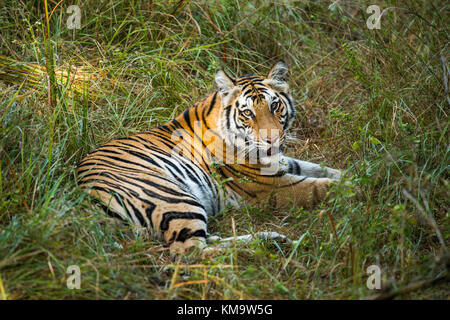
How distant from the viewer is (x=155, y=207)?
3.53m

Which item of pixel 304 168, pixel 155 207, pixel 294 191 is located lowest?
pixel 155 207

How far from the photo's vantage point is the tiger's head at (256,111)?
420cm

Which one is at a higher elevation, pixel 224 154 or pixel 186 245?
pixel 224 154

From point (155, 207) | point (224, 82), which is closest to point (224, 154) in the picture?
point (224, 82)

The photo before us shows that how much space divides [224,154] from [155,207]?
1.07m

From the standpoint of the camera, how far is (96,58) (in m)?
5.38

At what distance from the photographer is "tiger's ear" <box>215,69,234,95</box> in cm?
430

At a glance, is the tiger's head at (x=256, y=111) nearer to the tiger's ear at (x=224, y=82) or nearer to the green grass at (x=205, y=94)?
the tiger's ear at (x=224, y=82)

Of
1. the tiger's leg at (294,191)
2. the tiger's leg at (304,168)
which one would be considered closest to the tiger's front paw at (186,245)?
the tiger's leg at (294,191)
